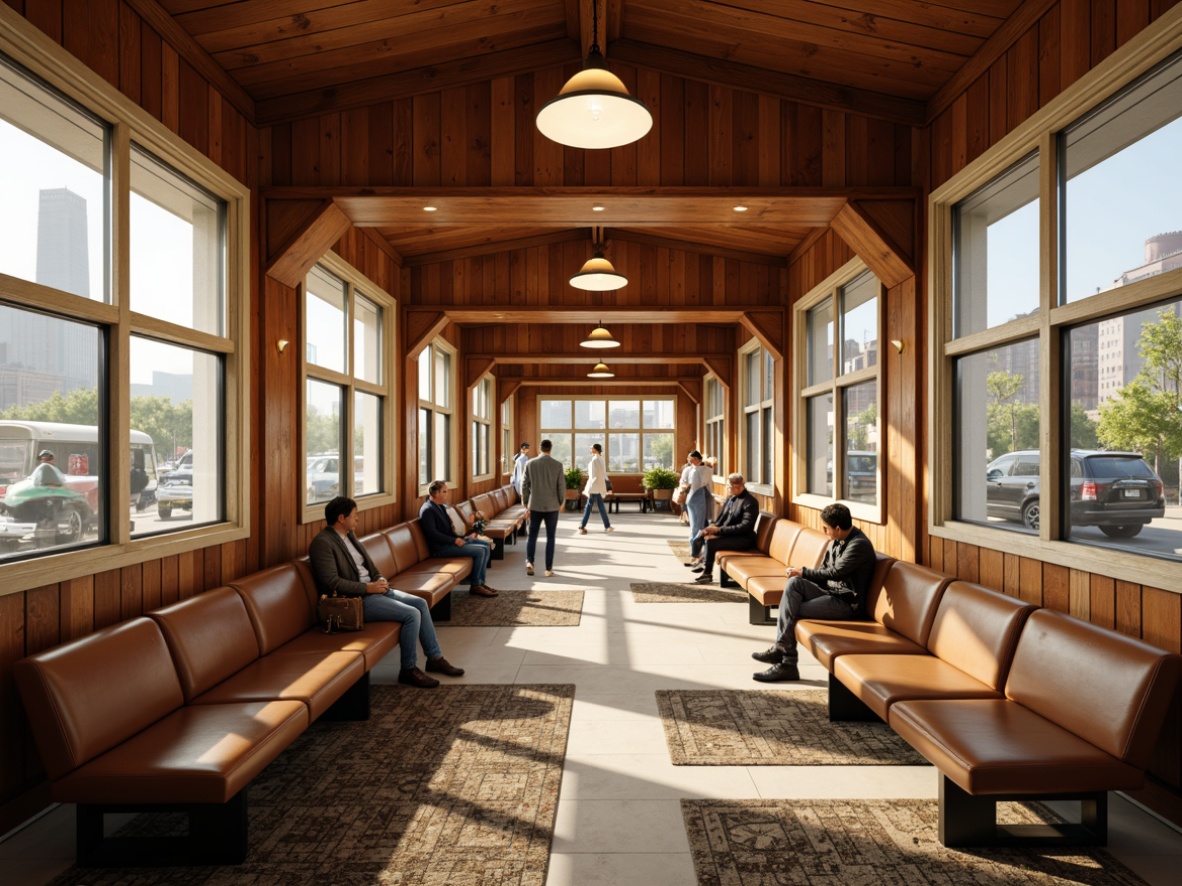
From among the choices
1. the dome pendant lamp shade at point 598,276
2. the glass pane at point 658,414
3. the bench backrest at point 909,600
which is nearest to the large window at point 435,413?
the dome pendant lamp shade at point 598,276

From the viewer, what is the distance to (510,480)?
16516mm

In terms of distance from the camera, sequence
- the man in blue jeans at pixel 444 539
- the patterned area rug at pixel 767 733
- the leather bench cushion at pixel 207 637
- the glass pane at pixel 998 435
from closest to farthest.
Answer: the leather bench cushion at pixel 207 637, the patterned area rug at pixel 767 733, the glass pane at pixel 998 435, the man in blue jeans at pixel 444 539

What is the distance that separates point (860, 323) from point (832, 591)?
7.60ft

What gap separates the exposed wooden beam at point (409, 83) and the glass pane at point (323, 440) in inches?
70.9

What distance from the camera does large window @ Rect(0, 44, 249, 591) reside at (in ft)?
9.45

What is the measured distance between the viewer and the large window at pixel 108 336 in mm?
2879

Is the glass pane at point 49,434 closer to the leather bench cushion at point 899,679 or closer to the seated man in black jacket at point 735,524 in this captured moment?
the leather bench cushion at point 899,679

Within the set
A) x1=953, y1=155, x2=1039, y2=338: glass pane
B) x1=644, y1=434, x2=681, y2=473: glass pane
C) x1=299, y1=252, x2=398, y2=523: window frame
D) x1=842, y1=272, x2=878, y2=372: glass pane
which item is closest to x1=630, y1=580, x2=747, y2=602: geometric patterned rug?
x1=842, y1=272, x2=878, y2=372: glass pane

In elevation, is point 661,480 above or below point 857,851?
above

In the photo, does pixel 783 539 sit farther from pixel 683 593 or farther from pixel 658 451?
pixel 658 451

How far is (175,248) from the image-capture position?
396 cm

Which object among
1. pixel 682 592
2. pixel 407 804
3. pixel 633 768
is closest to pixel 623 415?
pixel 682 592

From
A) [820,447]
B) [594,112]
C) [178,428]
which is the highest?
[594,112]

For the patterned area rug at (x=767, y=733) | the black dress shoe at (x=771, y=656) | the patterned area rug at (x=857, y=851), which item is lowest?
the patterned area rug at (x=767, y=733)
